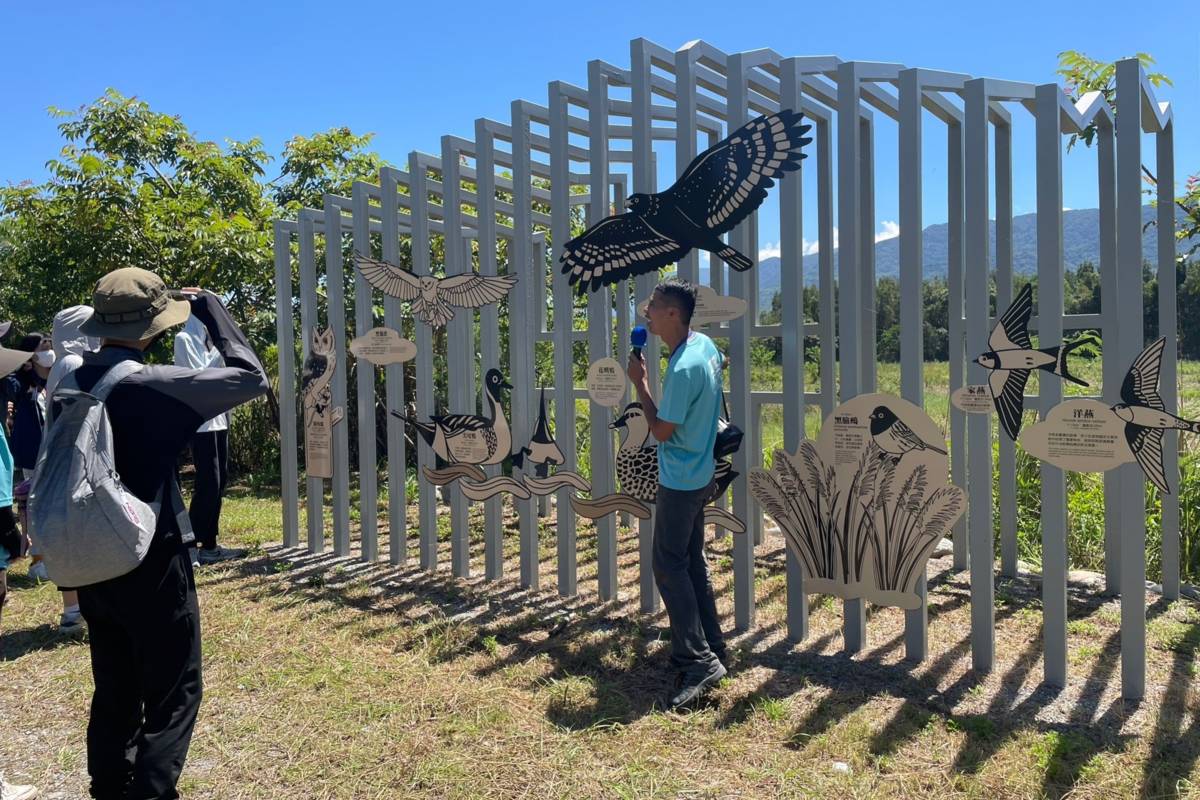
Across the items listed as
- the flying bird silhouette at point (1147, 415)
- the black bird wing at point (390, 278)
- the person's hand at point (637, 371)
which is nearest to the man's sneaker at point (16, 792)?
the person's hand at point (637, 371)

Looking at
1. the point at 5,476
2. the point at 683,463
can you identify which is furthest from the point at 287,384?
the point at 683,463

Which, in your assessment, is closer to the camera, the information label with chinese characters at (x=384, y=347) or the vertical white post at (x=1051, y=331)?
the vertical white post at (x=1051, y=331)

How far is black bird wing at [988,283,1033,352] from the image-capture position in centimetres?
357

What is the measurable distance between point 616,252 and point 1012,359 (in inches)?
80.3

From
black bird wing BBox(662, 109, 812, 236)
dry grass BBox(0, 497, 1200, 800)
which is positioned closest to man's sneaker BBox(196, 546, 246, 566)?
dry grass BBox(0, 497, 1200, 800)

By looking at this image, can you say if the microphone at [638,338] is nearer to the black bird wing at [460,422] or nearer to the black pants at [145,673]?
the black bird wing at [460,422]

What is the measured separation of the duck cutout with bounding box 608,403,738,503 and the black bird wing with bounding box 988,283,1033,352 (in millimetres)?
1740

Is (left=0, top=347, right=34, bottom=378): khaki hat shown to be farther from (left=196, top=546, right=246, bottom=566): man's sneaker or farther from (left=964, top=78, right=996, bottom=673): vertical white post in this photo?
(left=964, top=78, right=996, bottom=673): vertical white post

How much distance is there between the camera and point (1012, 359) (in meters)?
3.57

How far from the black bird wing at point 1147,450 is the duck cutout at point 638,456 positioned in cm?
213

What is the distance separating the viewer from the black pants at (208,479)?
238 inches

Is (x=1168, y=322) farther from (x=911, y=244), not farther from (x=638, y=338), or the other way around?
(x=638, y=338)

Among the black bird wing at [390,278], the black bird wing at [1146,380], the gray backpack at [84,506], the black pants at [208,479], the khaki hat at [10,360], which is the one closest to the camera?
the gray backpack at [84,506]

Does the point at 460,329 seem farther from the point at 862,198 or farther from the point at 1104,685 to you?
the point at 1104,685
